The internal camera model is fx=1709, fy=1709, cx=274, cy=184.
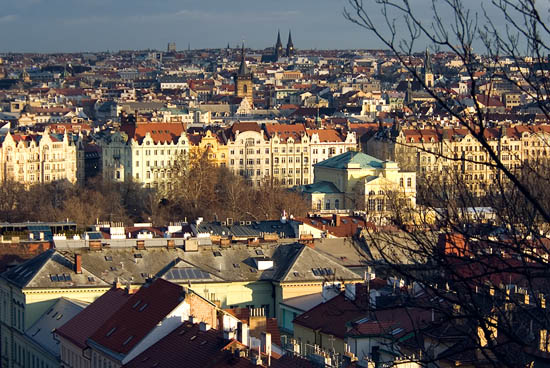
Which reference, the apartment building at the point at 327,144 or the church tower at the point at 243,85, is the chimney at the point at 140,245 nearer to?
the apartment building at the point at 327,144

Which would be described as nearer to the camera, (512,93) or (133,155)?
(133,155)

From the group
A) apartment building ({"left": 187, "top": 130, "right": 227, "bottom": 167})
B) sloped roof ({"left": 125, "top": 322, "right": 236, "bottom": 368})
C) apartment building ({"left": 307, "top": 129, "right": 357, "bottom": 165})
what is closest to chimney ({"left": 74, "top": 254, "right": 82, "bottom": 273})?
sloped roof ({"left": 125, "top": 322, "right": 236, "bottom": 368})

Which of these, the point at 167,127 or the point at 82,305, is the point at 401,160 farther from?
the point at 82,305

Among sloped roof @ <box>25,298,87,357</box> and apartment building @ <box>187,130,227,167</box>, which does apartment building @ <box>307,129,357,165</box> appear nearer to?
apartment building @ <box>187,130,227,167</box>

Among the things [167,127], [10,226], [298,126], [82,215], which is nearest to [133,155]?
[167,127]

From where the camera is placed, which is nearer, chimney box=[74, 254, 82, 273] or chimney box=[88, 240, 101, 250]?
chimney box=[74, 254, 82, 273]

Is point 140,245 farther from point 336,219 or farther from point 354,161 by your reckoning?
point 354,161
